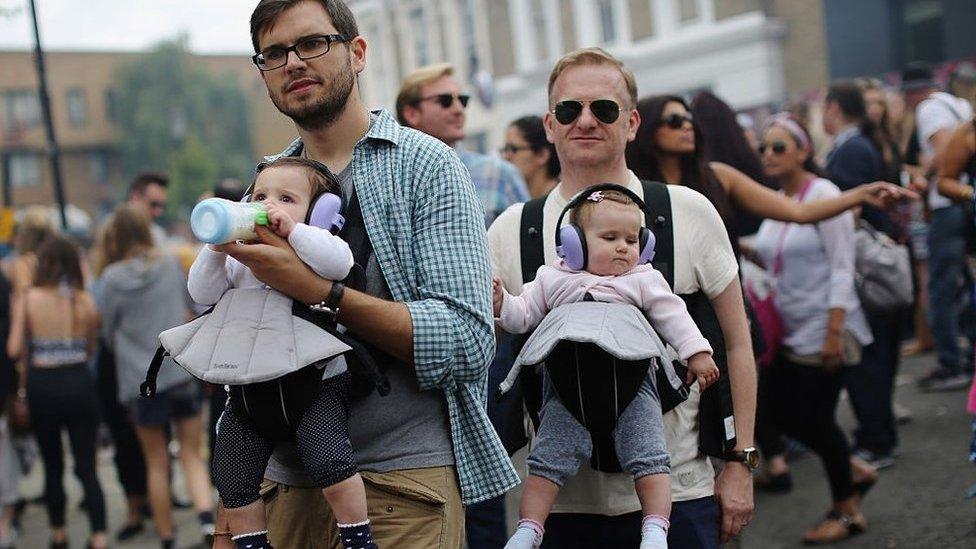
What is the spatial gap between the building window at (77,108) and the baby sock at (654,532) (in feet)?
245

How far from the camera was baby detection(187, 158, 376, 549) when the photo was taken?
236cm

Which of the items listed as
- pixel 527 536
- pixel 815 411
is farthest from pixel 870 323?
pixel 527 536

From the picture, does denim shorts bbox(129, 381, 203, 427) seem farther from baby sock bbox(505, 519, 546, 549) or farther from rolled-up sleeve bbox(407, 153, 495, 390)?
rolled-up sleeve bbox(407, 153, 495, 390)

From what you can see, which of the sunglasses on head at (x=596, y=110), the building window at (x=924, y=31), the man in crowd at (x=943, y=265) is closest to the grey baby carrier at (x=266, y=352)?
the sunglasses on head at (x=596, y=110)

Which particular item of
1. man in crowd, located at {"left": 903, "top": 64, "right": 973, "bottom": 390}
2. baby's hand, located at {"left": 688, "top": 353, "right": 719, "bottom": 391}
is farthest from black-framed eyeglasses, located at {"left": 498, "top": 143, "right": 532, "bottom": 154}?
baby's hand, located at {"left": 688, "top": 353, "right": 719, "bottom": 391}

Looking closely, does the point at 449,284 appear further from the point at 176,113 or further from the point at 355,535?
the point at 176,113

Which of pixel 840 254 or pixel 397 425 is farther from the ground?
pixel 397 425

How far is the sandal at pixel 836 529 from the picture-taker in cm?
578

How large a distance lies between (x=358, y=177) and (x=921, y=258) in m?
9.04

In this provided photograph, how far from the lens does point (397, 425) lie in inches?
102

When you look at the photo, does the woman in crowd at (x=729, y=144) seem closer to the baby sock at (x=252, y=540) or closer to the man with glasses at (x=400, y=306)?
the man with glasses at (x=400, y=306)

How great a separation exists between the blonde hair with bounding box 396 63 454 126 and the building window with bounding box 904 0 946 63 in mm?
18909

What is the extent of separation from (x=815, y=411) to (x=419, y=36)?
36.0 meters

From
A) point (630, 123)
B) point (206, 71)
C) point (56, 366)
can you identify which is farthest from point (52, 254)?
point (206, 71)
